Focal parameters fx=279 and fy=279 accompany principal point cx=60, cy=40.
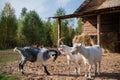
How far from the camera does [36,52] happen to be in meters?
11.7

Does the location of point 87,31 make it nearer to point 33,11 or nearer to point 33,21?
point 33,21

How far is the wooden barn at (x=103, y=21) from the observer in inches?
805

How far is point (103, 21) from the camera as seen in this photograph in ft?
80.5

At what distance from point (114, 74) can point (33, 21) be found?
57237 millimetres

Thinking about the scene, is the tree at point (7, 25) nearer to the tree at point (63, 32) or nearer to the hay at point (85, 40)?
the tree at point (63, 32)

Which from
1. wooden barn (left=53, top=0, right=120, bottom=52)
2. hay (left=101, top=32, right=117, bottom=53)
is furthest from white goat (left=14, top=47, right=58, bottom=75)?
hay (left=101, top=32, right=117, bottom=53)

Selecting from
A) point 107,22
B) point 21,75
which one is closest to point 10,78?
point 21,75

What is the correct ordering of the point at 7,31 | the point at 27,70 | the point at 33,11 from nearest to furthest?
the point at 27,70, the point at 7,31, the point at 33,11

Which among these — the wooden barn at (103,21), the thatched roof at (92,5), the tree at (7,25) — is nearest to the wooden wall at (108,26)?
the wooden barn at (103,21)

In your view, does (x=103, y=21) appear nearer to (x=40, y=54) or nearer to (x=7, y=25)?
(x=40, y=54)

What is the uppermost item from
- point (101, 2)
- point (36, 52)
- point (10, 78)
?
point (101, 2)

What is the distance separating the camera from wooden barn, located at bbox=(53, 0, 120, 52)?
805 inches

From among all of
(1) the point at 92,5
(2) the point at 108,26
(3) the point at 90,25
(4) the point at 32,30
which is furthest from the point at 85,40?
(4) the point at 32,30

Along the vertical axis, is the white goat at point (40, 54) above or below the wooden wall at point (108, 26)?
below
